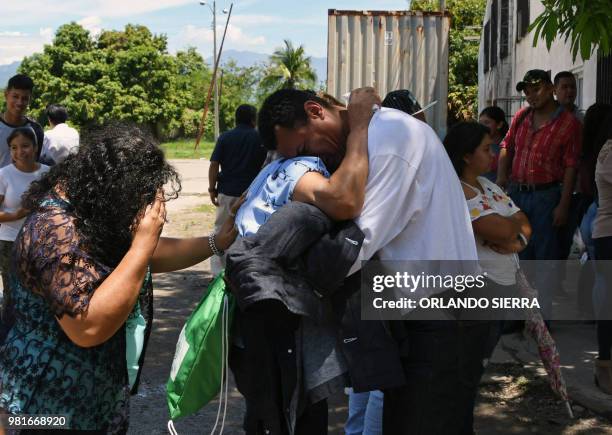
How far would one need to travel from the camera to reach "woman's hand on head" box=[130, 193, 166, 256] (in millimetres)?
2531

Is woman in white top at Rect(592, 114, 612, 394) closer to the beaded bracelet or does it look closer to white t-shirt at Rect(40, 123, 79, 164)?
the beaded bracelet

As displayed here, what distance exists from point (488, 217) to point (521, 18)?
39.0ft

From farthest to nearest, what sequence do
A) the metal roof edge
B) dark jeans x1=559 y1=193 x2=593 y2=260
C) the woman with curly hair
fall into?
the metal roof edge → dark jeans x1=559 y1=193 x2=593 y2=260 → the woman with curly hair

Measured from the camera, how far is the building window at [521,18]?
14.1m

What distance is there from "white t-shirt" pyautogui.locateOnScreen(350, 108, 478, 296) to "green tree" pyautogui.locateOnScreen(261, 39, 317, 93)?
191 ft

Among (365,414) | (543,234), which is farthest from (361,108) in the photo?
(543,234)

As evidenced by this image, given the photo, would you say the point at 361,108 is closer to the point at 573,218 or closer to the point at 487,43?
the point at 573,218

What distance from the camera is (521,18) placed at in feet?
48.1

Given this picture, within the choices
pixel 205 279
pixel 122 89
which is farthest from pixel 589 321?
pixel 122 89

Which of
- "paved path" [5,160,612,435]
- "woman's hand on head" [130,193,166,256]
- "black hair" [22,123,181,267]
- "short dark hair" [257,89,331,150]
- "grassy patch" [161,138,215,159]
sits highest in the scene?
"short dark hair" [257,89,331,150]

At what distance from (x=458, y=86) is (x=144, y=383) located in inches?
929

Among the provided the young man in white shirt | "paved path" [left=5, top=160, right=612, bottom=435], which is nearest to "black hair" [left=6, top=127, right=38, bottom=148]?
the young man in white shirt

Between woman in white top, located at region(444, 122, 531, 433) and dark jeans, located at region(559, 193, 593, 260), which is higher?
woman in white top, located at region(444, 122, 531, 433)

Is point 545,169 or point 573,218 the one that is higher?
point 545,169
